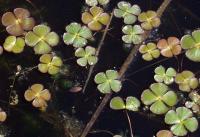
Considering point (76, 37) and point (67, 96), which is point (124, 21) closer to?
point (76, 37)

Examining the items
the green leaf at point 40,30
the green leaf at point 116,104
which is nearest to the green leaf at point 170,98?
the green leaf at point 116,104

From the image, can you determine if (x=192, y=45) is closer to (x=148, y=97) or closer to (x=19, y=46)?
(x=148, y=97)

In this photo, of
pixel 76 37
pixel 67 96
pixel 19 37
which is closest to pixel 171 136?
pixel 67 96

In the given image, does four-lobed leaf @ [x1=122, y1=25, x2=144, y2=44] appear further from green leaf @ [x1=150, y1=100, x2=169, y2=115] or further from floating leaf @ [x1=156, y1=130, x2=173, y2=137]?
floating leaf @ [x1=156, y1=130, x2=173, y2=137]

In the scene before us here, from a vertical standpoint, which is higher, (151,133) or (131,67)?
(131,67)

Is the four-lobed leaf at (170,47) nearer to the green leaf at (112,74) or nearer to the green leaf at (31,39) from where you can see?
the green leaf at (112,74)

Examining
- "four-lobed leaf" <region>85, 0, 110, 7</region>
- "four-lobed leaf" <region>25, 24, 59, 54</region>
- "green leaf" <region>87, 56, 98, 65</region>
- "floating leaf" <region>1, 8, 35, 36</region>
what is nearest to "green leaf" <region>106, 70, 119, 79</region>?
"green leaf" <region>87, 56, 98, 65</region>
